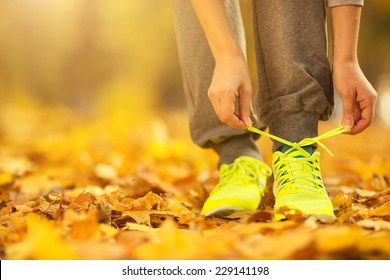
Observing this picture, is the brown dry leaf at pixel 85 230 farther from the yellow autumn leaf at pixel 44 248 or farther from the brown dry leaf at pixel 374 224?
the brown dry leaf at pixel 374 224

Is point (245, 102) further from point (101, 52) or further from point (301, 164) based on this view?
point (101, 52)

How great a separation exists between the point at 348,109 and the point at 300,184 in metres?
0.22

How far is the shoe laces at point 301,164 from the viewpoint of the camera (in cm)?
123

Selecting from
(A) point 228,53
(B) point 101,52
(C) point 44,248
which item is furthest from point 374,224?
(B) point 101,52

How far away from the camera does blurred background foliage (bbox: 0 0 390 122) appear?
6.75 metres

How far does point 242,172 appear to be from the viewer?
143 cm

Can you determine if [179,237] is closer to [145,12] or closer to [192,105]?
[192,105]

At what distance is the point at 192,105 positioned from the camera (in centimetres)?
159

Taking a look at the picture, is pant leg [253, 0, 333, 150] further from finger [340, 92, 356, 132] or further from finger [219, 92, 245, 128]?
finger [219, 92, 245, 128]

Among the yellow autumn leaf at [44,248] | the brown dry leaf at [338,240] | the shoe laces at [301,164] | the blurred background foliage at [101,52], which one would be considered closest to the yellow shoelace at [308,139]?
the shoe laces at [301,164]

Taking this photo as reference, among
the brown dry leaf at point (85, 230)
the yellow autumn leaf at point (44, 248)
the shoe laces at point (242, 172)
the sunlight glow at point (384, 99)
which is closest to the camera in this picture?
the yellow autumn leaf at point (44, 248)

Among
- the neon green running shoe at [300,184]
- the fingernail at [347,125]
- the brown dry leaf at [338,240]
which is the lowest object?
the brown dry leaf at [338,240]

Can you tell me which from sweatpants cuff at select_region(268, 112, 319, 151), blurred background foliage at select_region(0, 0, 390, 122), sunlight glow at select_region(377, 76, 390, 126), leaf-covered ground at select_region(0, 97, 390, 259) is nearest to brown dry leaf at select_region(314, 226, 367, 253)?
leaf-covered ground at select_region(0, 97, 390, 259)

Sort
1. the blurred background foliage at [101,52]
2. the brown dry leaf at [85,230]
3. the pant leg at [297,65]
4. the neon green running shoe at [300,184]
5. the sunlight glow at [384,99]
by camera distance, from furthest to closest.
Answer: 1. the sunlight glow at [384,99]
2. the blurred background foliage at [101,52]
3. the pant leg at [297,65]
4. the neon green running shoe at [300,184]
5. the brown dry leaf at [85,230]
